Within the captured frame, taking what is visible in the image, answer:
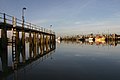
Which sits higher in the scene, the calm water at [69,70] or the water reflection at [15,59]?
the water reflection at [15,59]

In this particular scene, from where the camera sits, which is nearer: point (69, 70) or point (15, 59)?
point (69, 70)

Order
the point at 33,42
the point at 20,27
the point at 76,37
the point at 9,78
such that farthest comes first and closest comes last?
the point at 76,37 → the point at 33,42 → the point at 20,27 → the point at 9,78

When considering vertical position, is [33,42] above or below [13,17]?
below

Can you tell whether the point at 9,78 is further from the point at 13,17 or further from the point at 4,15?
the point at 13,17

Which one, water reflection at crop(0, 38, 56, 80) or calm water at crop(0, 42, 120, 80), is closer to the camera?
calm water at crop(0, 42, 120, 80)

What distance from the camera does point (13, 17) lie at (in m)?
23.3

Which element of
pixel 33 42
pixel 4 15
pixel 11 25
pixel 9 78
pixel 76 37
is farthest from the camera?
pixel 76 37

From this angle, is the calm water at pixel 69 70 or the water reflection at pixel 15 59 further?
the water reflection at pixel 15 59

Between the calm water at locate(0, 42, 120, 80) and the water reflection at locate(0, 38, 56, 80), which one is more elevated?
the water reflection at locate(0, 38, 56, 80)

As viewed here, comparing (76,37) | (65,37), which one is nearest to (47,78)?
(76,37)

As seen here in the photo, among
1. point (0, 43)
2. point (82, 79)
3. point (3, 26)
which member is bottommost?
point (82, 79)

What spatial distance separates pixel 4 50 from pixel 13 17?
462 centimetres

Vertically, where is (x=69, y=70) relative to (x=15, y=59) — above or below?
below

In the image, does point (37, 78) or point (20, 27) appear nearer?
point (37, 78)
